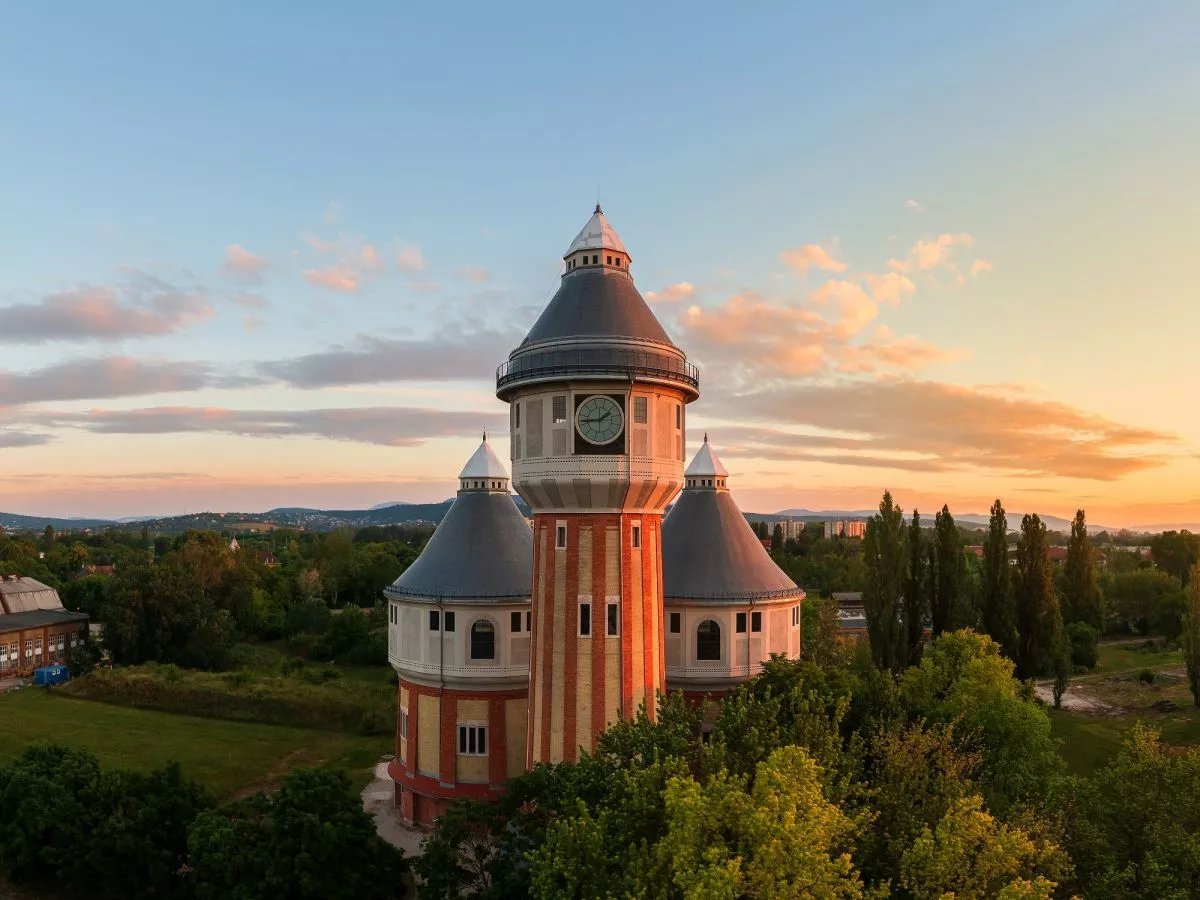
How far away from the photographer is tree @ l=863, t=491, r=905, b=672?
5009 cm

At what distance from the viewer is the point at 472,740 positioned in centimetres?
3453

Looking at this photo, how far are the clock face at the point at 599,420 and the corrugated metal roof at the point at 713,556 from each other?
33.0 ft

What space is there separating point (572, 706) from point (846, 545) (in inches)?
4446

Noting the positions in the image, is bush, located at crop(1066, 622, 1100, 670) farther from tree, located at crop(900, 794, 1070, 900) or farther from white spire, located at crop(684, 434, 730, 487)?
tree, located at crop(900, 794, 1070, 900)

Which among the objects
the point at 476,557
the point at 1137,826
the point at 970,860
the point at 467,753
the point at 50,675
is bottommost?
the point at 50,675

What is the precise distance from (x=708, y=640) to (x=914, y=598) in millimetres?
23201

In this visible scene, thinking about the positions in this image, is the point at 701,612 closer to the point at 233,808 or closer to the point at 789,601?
the point at 789,601

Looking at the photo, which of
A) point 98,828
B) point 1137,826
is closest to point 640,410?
point 1137,826

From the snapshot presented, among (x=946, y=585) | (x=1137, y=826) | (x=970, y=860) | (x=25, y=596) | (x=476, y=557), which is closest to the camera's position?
(x=970, y=860)

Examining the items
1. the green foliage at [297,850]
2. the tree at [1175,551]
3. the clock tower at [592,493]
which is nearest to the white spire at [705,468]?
the clock tower at [592,493]

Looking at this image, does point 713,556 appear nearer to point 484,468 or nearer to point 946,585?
point 484,468

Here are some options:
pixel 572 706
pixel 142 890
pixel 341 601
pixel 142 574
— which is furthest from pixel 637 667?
pixel 341 601

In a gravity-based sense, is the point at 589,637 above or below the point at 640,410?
below

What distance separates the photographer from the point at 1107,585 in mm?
96562
